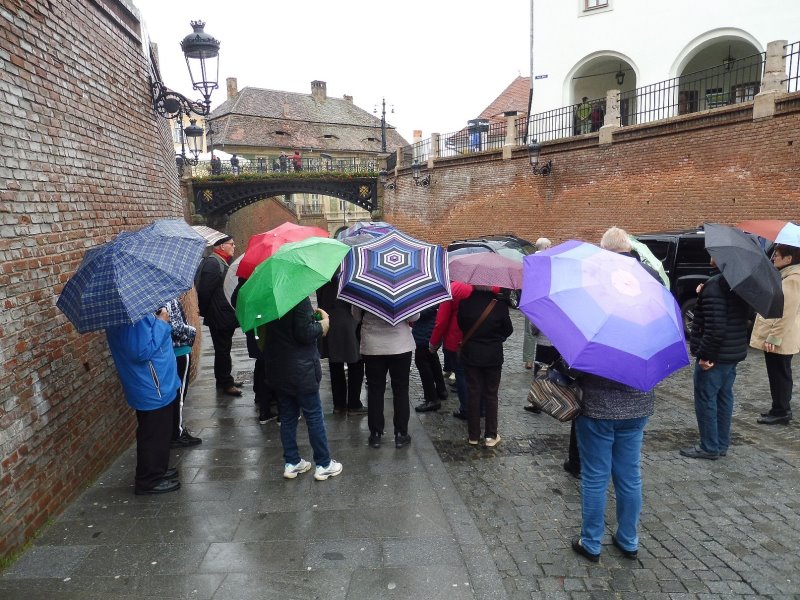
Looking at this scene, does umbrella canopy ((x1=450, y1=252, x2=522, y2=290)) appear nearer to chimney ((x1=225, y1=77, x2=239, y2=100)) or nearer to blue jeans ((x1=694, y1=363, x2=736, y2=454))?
blue jeans ((x1=694, y1=363, x2=736, y2=454))

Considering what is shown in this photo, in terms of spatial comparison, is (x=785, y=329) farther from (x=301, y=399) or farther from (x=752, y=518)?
(x=301, y=399)

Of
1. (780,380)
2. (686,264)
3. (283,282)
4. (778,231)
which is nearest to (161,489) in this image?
(283,282)

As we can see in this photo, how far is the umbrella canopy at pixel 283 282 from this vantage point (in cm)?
365

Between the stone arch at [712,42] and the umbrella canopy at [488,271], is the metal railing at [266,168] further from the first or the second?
the umbrella canopy at [488,271]

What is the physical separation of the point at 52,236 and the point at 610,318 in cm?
402

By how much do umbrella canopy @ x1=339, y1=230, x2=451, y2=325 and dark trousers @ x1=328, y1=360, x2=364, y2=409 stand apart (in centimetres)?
185

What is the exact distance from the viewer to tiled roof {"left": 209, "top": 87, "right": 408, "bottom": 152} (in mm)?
50125

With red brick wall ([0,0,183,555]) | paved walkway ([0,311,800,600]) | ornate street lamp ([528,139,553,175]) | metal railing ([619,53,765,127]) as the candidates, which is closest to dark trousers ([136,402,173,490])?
paved walkway ([0,311,800,600])

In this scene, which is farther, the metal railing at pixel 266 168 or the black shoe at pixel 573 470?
the metal railing at pixel 266 168

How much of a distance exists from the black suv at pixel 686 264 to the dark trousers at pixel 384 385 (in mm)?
6736

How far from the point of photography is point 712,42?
1852 centimetres

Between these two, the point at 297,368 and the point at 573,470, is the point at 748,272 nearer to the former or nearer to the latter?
the point at 573,470

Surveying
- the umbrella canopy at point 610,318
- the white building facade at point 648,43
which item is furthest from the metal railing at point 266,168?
the umbrella canopy at point 610,318

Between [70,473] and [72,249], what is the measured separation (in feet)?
5.83
